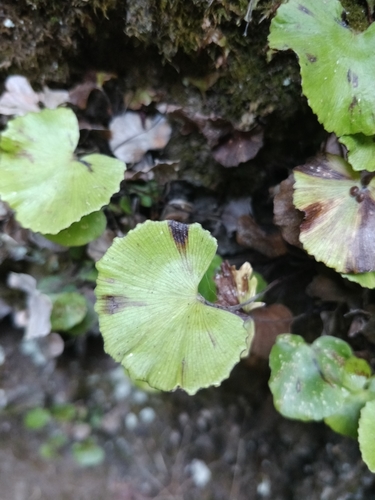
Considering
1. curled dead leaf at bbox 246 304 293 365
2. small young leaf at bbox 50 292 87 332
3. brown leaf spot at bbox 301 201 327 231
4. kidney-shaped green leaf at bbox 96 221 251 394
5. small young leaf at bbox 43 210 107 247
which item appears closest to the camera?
kidney-shaped green leaf at bbox 96 221 251 394

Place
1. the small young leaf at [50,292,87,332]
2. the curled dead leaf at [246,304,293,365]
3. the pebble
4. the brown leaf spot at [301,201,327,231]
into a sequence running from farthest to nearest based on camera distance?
the pebble < the small young leaf at [50,292,87,332] < the curled dead leaf at [246,304,293,365] < the brown leaf spot at [301,201,327,231]

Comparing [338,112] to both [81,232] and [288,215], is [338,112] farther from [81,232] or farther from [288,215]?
[81,232]

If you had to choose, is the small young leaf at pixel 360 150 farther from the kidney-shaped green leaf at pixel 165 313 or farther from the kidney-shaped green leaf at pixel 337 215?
the kidney-shaped green leaf at pixel 165 313

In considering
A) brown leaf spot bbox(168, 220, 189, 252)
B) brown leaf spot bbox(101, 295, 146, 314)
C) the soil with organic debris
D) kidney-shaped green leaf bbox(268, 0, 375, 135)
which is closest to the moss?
the soil with organic debris

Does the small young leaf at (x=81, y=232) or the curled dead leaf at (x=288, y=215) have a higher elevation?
the curled dead leaf at (x=288, y=215)

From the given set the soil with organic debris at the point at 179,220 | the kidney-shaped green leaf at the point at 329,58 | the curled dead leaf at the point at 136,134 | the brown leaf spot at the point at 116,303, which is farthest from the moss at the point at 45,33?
the brown leaf spot at the point at 116,303

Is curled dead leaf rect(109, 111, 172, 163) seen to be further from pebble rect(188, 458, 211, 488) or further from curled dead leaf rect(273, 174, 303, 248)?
pebble rect(188, 458, 211, 488)
